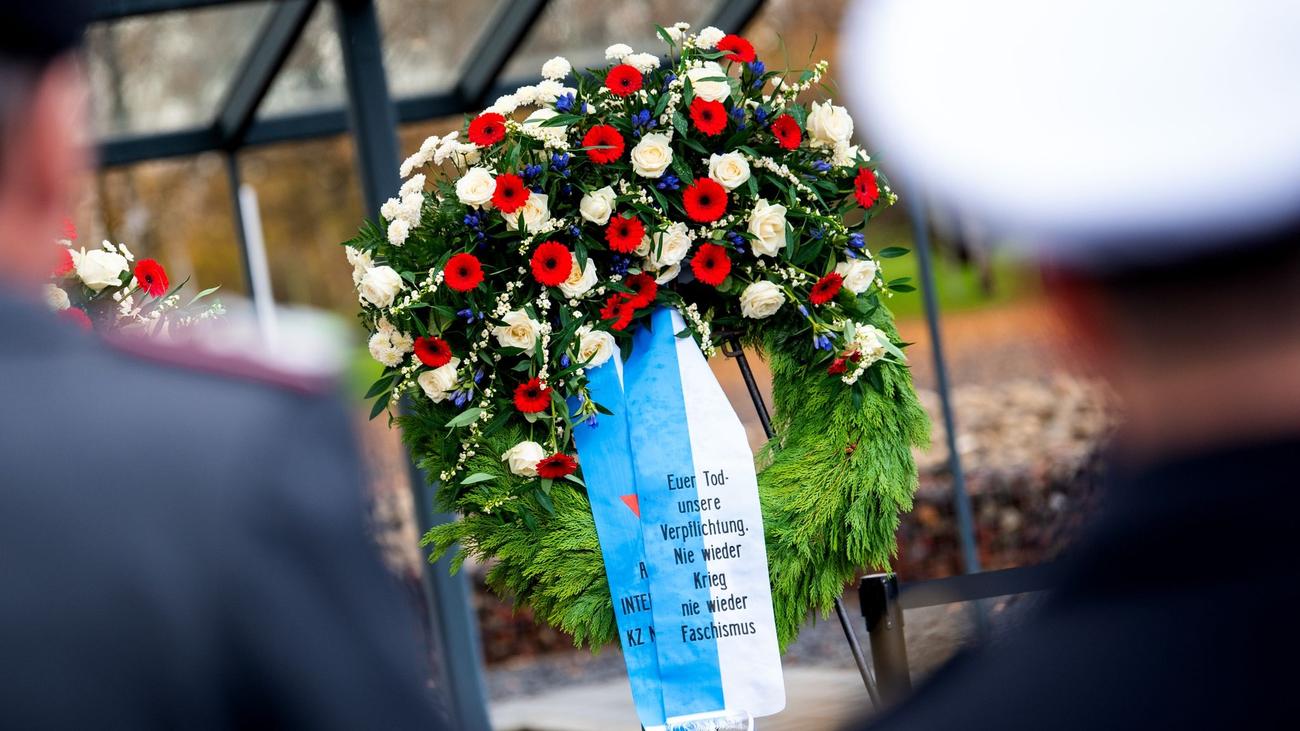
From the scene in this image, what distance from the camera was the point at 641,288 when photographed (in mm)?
2820

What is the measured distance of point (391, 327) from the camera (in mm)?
2830

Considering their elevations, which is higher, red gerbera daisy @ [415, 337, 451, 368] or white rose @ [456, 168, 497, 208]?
white rose @ [456, 168, 497, 208]

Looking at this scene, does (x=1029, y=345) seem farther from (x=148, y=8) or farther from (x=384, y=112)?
(x=148, y=8)

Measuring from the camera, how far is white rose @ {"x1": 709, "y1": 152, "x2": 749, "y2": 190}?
2.80 m

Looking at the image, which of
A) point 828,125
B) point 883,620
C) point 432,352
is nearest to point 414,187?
point 432,352

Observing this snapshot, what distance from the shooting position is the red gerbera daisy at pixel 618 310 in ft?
9.13

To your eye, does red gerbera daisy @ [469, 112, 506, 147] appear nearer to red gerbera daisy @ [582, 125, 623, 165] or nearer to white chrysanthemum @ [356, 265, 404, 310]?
red gerbera daisy @ [582, 125, 623, 165]

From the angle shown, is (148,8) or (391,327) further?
(148,8)

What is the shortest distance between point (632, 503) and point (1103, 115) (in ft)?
7.10

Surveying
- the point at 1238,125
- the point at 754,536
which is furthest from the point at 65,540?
the point at 754,536

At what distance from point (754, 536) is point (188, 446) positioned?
84.9 inches

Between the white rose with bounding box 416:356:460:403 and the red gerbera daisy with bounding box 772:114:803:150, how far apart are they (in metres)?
0.79

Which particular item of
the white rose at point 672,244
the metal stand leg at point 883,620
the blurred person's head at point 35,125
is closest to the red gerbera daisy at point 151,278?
the white rose at point 672,244

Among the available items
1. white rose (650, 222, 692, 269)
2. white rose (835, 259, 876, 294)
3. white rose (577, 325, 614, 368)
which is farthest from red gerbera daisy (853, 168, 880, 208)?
white rose (577, 325, 614, 368)
